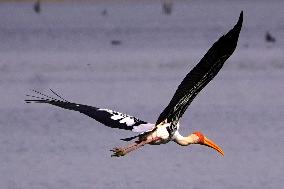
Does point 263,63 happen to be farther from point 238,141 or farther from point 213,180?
point 213,180

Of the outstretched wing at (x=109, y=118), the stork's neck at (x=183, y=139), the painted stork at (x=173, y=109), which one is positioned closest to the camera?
the painted stork at (x=173, y=109)

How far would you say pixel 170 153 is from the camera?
25281 mm

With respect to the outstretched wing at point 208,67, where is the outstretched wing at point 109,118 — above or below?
below

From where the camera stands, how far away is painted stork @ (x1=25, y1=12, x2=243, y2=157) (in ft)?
42.8

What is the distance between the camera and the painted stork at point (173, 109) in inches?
513

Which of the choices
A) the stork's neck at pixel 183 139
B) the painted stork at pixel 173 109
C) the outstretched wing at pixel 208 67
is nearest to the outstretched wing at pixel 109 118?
the painted stork at pixel 173 109

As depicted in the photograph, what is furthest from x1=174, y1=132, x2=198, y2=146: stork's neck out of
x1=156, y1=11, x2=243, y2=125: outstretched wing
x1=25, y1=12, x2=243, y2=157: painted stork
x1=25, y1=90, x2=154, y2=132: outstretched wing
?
x1=156, y1=11, x2=243, y2=125: outstretched wing

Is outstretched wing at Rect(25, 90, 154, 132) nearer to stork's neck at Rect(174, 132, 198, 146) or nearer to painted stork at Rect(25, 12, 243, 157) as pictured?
painted stork at Rect(25, 12, 243, 157)

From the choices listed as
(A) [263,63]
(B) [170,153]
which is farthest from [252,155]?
(A) [263,63]

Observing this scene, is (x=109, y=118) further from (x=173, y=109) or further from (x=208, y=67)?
(x=208, y=67)

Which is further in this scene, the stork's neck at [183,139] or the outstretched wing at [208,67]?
the stork's neck at [183,139]

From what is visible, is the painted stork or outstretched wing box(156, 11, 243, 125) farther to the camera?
the painted stork

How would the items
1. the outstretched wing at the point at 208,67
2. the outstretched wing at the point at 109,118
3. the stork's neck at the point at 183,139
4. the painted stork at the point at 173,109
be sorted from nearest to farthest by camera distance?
the outstretched wing at the point at 208,67 < the painted stork at the point at 173,109 < the outstretched wing at the point at 109,118 < the stork's neck at the point at 183,139

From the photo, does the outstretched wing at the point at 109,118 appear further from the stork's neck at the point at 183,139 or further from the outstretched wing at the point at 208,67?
the outstretched wing at the point at 208,67
